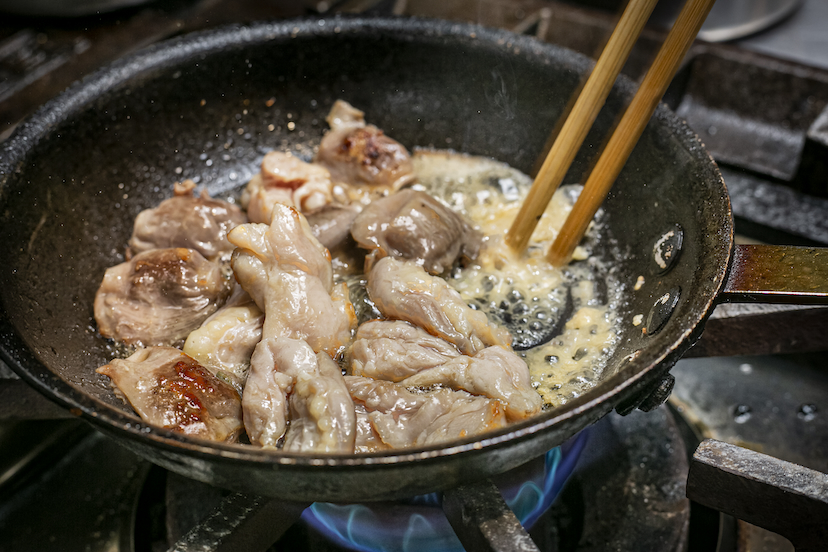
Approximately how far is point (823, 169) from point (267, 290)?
7.38 feet

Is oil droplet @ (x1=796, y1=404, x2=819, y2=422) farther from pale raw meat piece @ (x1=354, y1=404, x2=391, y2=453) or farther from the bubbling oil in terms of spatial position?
pale raw meat piece @ (x1=354, y1=404, x2=391, y2=453)

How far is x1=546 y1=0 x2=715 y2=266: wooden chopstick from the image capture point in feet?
5.18

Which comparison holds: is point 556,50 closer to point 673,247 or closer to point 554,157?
point 554,157

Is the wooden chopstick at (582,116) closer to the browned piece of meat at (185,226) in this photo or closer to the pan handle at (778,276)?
the pan handle at (778,276)

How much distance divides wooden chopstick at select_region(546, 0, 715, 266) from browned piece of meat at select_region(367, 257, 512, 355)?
1.44 ft

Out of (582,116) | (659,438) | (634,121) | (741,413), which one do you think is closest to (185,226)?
(582,116)

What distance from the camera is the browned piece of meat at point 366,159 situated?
2.28 m

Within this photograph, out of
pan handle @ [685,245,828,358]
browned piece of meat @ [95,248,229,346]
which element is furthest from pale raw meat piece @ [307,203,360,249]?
pan handle @ [685,245,828,358]

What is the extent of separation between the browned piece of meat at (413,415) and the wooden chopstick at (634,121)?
727 mm

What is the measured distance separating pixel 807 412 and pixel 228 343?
2031 millimetres

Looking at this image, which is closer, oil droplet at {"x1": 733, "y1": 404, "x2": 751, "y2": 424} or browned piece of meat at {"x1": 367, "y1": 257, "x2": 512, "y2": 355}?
browned piece of meat at {"x1": 367, "y1": 257, "x2": 512, "y2": 355}

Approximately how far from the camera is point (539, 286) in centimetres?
200

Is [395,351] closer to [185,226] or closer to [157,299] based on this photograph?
[157,299]

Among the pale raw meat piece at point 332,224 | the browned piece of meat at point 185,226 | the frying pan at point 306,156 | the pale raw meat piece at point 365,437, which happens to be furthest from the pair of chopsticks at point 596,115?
the browned piece of meat at point 185,226
